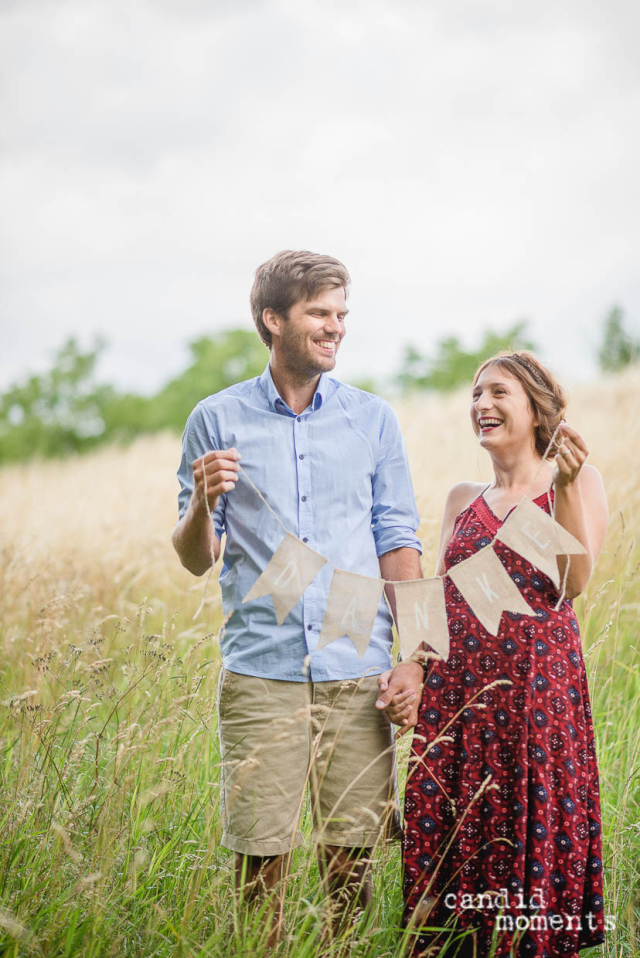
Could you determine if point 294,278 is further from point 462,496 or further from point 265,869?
point 265,869

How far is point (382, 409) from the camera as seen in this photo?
2.51 metres

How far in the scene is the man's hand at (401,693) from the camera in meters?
2.25

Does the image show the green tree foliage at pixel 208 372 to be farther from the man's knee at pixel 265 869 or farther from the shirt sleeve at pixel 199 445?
the man's knee at pixel 265 869

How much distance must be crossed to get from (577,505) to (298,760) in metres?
1.09

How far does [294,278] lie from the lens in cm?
236

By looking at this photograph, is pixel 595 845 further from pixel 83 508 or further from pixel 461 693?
pixel 83 508

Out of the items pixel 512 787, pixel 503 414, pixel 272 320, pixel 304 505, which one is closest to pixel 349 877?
pixel 512 787

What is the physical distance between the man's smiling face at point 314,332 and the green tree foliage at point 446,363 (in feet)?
86.7

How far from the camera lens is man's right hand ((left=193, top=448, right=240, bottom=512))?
2.05m

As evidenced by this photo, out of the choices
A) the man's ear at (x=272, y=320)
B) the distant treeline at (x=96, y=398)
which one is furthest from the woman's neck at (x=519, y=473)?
the distant treeline at (x=96, y=398)

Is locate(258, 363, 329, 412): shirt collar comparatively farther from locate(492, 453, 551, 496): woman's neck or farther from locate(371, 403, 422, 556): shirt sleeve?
locate(492, 453, 551, 496): woman's neck

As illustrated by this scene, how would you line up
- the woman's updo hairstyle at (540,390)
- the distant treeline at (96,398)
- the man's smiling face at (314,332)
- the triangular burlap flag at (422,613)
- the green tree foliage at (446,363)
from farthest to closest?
1. the green tree foliage at (446,363)
2. the distant treeline at (96,398)
3. the woman's updo hairstyle at (540,390)
4. the man's smiling face at (314,332)
5. the triangular burlap flag at (422,613)

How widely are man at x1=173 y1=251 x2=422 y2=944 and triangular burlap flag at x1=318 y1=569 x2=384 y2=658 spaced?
0.27 feet

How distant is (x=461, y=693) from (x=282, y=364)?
1.15m
